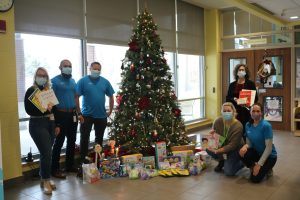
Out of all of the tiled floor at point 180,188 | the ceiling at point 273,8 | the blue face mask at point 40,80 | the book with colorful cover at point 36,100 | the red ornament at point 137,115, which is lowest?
the tiled floor at point 180,188

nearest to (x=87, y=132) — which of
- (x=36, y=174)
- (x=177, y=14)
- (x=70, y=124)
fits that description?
(x=70, y=124)

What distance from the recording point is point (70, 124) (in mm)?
4367

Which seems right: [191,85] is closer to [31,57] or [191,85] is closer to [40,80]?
[31,57]

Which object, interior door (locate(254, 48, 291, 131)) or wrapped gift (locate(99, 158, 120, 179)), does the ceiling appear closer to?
interior door (locate(254, 48, 291, 131))

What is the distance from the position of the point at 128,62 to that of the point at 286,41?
4.54 metres

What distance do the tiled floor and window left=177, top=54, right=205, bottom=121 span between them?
347 centimetres

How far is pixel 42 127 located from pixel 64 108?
2.27 feet

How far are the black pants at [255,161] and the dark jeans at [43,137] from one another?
8.08ft

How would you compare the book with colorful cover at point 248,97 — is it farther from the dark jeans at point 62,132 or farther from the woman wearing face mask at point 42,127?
the woman wearing face mask at point 42,127

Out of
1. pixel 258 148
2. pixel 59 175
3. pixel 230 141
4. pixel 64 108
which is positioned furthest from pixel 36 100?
pixel 258 148

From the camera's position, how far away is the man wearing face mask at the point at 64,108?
426 centimetres

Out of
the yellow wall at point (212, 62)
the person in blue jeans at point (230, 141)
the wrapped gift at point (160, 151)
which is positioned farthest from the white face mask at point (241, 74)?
the yellow wall at point (212, 62)

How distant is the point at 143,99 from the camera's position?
4.64 meters

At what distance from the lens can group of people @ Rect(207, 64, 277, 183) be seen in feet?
12.8
